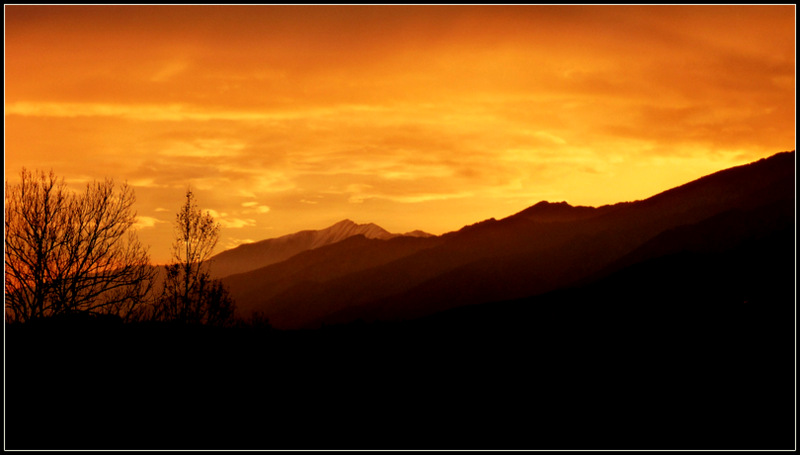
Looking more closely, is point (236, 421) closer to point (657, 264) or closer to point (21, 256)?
point (21, 256)

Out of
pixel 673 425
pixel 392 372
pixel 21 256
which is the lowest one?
pixel 673 425

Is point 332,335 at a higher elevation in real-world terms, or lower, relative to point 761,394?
higher

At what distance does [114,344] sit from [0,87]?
11.9 metres

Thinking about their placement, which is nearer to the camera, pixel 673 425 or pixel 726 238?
pixel 673 425

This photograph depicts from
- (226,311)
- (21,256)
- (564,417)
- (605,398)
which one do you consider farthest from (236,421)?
(226,311)

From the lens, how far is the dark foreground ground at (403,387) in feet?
69.3

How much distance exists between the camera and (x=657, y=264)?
7469 centimetres

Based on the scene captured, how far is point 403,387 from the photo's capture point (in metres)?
24.8

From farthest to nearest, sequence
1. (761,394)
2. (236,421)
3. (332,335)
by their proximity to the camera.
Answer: (332,335), (761,394), (236,421)

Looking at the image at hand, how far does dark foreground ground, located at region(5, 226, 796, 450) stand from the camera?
21.1m

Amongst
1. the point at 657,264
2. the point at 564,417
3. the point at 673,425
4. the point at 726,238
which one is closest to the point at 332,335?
the point at 564,417

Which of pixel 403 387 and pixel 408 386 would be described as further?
pixel 408 386

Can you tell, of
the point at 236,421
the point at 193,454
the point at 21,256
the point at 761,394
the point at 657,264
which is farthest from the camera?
the point at 657,264

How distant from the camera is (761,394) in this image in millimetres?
24656
